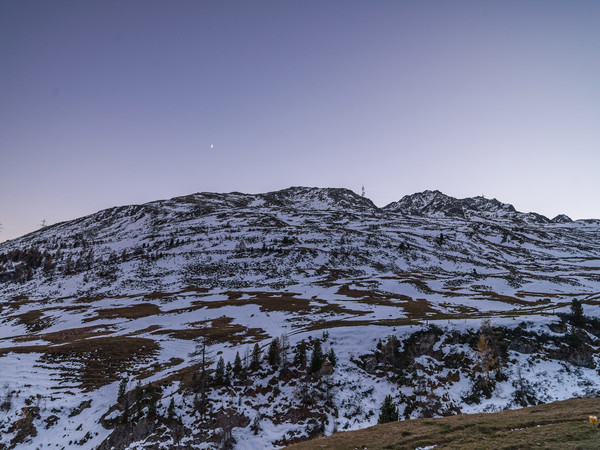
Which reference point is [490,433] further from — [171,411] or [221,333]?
[221,333]

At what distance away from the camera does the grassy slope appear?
1541 cm

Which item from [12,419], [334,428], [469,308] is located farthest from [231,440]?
[469,308]

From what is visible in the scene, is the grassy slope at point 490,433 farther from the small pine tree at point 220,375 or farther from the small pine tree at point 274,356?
the small pine tree at point 274,356

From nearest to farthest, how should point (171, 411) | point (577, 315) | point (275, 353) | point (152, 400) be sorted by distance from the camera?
point (171, 411) < point (152, 400) < point (275, 353) < point (577, 315)

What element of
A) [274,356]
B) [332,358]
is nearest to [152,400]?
[274,356]

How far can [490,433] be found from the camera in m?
18.3

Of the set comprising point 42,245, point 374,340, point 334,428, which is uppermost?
point 42,245

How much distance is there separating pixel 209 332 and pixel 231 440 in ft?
111

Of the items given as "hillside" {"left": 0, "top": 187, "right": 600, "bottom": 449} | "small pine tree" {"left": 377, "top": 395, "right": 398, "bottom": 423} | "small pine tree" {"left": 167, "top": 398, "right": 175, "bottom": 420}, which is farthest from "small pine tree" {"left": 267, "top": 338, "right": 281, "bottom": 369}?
"small pine tree" {"left": 377, "top": 395, "right": 398, "bottom": 423}

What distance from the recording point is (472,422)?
21188 mm

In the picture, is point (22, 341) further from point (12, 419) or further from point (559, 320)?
point (559, 320)

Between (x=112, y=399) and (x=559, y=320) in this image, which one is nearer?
(x=112, y=399)

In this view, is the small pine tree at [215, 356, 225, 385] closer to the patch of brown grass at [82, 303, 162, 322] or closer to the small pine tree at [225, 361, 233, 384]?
the small pine tree at [225, 361, 233, 384]

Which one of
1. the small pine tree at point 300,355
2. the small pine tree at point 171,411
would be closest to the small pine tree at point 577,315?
the small pine tree at point 300,355
